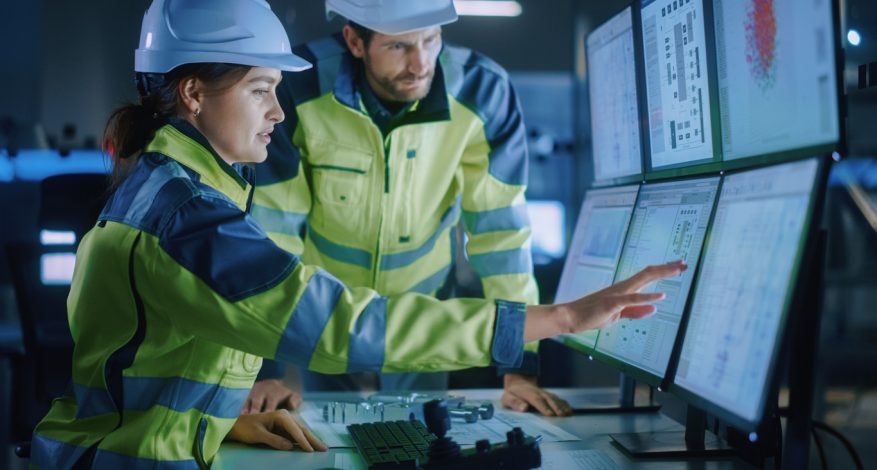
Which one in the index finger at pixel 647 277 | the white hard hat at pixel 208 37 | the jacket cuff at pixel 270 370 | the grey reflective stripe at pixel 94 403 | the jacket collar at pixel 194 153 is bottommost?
the jacket cuff at pixel 270 370

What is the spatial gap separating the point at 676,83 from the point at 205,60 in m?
0.69

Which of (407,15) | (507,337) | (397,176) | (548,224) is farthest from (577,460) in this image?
(548,224)

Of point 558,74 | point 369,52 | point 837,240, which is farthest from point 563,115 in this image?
point 369,52

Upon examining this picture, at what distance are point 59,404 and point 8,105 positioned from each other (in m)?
2.83

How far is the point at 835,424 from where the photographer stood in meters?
3.84

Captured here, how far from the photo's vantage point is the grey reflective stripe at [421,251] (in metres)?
1.93

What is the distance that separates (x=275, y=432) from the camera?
1.29 meters

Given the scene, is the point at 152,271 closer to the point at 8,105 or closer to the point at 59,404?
the point at 59,404

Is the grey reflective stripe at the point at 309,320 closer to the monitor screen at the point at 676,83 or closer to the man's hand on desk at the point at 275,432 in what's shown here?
the man's hand on desk at the point at 275,432

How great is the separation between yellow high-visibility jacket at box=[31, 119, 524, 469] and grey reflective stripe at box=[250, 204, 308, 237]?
51 cm

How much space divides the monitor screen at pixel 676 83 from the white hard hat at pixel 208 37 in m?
0.55

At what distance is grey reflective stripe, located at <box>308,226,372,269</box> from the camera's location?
1919mm

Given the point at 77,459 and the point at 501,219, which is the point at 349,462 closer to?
the point at 77,459

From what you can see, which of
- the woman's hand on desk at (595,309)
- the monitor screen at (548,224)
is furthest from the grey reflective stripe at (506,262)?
the monitor screen at (548,224)
